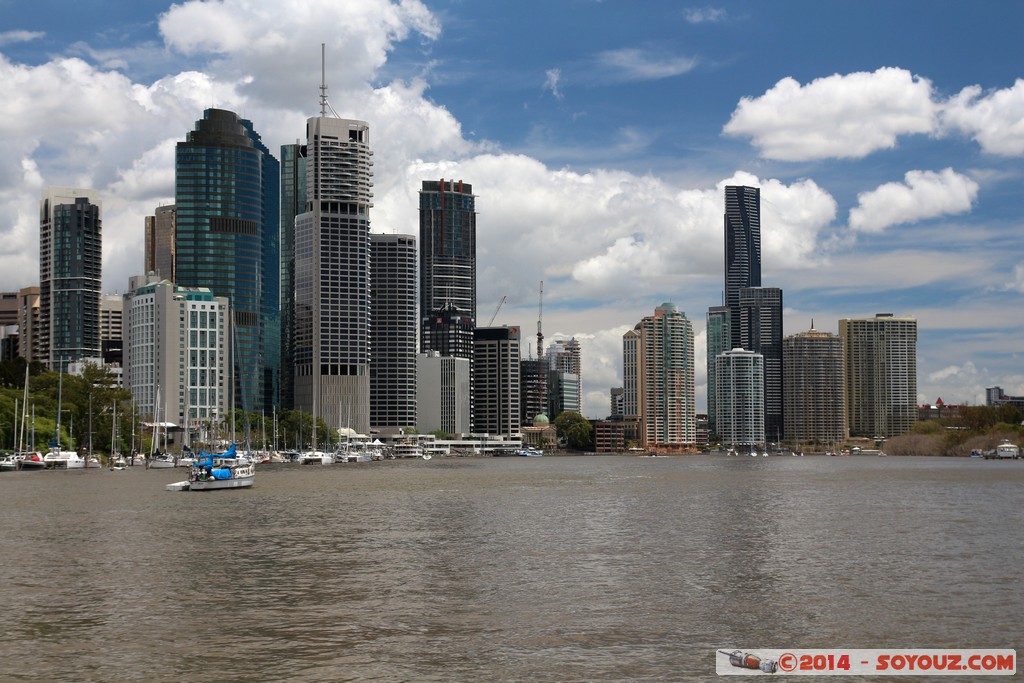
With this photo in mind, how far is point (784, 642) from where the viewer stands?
51.4m

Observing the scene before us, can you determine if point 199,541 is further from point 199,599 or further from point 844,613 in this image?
point 844,613

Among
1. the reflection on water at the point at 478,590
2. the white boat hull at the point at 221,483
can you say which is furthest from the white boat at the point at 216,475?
the reflection on water at the point at 478,590

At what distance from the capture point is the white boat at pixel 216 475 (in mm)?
168000

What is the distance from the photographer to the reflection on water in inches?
1914

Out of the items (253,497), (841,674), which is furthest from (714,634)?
(253,497)

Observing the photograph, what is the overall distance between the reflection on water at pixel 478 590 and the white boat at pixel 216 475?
136 feet

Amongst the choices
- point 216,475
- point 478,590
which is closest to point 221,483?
point 216,475

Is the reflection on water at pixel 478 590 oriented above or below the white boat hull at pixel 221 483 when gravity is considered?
above

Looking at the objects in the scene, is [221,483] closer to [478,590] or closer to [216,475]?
[216,475]

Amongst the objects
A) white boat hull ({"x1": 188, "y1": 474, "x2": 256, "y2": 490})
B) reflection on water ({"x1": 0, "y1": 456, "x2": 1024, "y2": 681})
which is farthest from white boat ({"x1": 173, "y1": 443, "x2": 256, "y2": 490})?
reflection on water ({"x1": 0, "y1": 456, "x2": 1024, "y2": 681})

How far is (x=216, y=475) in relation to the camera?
173 metres

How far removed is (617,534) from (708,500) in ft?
181

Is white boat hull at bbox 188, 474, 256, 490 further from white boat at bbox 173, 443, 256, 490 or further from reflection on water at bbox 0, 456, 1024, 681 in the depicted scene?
reflection on water at bbox 0, 456, 1024, 681

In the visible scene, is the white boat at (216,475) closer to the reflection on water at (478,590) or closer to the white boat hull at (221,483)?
the white boat hull at (221,483)
